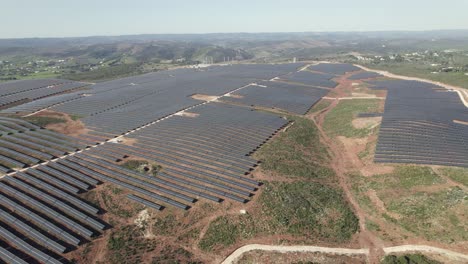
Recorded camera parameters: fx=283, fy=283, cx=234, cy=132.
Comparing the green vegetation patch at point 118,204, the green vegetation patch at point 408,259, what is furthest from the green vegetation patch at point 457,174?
the green vegetation patch at point 118,204

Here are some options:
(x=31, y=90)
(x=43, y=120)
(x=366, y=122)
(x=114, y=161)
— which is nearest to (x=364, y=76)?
(x=366, y=122)

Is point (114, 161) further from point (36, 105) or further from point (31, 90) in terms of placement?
point (31, 90)

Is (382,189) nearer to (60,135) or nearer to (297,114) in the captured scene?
(297,114)

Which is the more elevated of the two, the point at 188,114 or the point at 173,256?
the point at 188,114

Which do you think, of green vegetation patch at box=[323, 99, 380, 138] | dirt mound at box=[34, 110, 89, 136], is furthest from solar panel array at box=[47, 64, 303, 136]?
green vegetation patch at box=[323, 99, 380, 138]

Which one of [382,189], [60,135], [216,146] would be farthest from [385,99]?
[60,135]
